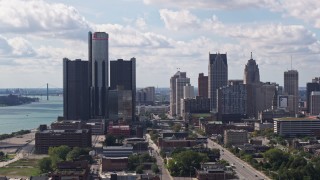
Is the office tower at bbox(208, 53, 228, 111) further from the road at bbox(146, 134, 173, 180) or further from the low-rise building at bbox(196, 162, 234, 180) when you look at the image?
the low-rise building at bbox(196, 162, 234, 180)

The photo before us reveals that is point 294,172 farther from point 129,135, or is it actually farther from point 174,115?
point 174,115

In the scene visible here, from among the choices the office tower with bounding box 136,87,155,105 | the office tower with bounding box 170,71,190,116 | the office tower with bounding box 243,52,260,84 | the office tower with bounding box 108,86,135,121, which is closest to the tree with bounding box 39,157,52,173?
the office tower with bounding box 108,86,135,121

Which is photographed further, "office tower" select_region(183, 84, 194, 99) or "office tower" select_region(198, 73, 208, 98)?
"office tower" select_region(183, 84, 194, 99)

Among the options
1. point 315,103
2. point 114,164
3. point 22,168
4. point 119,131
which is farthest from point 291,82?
point 22,168

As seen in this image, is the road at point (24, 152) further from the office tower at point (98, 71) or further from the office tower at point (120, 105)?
the office tower at point (98, 71)

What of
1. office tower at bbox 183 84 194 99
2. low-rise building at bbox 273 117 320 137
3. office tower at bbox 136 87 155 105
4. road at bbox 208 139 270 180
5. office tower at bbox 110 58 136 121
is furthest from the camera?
office tower at bbox 136 87 155 105

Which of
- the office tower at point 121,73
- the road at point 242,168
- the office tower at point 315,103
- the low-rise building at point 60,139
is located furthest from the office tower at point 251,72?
the low-rise building at point 60,139

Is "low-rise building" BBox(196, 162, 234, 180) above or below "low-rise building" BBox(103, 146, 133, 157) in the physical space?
below
